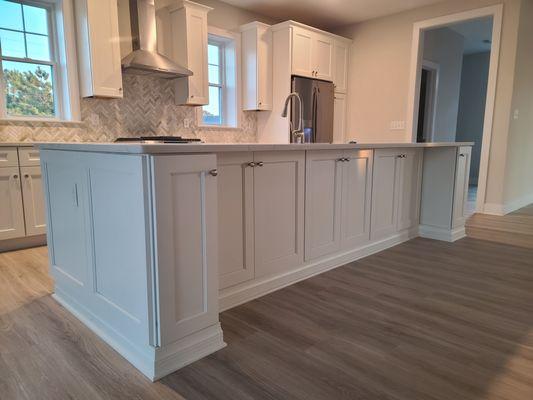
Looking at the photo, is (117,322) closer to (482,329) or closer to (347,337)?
(347,337)

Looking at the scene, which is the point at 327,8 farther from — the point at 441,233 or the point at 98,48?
the point at 441,233

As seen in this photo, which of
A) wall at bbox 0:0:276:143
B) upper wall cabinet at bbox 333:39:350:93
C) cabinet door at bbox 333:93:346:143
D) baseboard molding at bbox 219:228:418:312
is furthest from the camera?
cabinet door at bbox 333:93:346:143

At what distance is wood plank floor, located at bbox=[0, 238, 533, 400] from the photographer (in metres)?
1.43

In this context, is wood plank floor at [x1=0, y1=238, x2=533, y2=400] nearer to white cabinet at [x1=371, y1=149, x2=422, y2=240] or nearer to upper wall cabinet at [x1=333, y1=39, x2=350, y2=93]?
white cabinet at [x1=371, y1=149, x2=422, y2=240]

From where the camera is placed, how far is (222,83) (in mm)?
5133

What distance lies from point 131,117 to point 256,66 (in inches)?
71.1

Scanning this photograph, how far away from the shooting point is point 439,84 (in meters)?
6.46

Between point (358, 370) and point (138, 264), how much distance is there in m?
0.99

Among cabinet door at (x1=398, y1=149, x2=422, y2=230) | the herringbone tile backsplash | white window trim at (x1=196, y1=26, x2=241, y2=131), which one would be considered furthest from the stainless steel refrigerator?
cabinet door at (x1=398, y1=149, x2=422, y2=230)

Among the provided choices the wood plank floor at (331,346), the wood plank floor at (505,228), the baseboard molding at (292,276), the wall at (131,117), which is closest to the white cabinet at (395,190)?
the baseboard molding at (292,276)

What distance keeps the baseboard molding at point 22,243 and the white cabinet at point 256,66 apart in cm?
299

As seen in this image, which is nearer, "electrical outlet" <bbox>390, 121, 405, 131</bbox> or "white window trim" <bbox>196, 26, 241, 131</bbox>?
"white window trim" <bbox>196, 26, 241, 131</bbox>

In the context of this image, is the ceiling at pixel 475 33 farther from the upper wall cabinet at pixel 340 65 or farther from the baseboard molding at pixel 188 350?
the baseboard molding at pixel 188 350

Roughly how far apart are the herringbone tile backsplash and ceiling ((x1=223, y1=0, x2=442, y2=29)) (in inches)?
63.9
